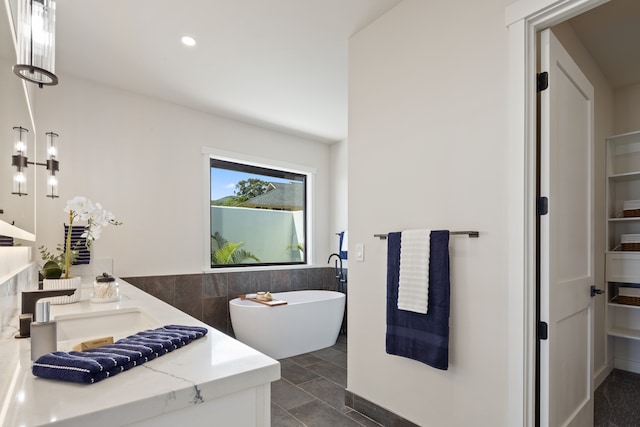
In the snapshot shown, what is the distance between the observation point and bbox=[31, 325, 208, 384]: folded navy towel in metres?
0.78

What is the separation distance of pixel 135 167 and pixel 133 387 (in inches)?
126

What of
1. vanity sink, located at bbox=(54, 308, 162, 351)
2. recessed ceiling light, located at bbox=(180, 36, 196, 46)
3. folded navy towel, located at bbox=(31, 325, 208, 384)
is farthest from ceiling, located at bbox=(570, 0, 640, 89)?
vanity sink, located at bbox=(54, 308, 162, 351)

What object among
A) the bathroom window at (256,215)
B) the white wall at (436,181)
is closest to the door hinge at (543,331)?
the white wall at (436,181)

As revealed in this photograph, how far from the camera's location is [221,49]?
8.94 ft

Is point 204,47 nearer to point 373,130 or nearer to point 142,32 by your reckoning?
point 142,32

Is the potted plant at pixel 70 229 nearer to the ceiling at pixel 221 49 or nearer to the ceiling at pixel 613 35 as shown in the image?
the ceiling at pixel 221 49

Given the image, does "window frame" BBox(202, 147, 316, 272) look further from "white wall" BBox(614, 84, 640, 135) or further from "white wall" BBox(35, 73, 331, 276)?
"white wall" BBox(614, 84, 640, 135)

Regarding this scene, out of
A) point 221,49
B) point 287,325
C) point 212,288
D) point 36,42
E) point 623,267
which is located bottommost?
point 287,325

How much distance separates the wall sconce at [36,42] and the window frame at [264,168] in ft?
9.82

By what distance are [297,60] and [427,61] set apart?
→ 120 cm

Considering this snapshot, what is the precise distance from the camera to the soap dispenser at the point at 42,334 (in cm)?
90

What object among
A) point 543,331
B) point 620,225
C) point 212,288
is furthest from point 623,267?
point 212,288

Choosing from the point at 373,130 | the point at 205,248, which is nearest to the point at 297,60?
the point at 373,130

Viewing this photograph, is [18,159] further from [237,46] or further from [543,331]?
[543,331]
